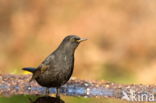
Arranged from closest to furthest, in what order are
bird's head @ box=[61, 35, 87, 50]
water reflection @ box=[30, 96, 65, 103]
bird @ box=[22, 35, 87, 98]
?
1. water reflection @ box=[30, 96, 65, 103]
2. bird @ box=[22, 35, 87, 98]
3. bird's head @ box=[61, 35, 87, 50]

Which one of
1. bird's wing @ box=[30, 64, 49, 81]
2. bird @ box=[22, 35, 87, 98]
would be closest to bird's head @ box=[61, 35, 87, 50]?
bird @ box=[22, 35, 87, 98]

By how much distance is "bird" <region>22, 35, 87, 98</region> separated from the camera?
829 cm

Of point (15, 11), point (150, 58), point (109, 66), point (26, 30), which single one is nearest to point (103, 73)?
point (109, 66)

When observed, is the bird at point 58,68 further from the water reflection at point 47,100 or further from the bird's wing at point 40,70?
the water reflection at point 47,100

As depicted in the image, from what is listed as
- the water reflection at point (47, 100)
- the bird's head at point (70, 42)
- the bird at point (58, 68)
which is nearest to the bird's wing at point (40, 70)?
the bird at point (58, 68)

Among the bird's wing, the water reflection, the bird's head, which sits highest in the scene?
the bird's head

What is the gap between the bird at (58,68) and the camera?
8.29 meters

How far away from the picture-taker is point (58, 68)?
27.3ft

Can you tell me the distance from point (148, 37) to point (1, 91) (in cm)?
672

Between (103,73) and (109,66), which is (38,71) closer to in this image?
(103,73)

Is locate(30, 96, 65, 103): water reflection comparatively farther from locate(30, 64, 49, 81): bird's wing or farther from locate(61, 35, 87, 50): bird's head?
locate(61, 35, 87, 50): bird's head

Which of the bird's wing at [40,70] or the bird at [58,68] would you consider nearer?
the bird at [58,68]

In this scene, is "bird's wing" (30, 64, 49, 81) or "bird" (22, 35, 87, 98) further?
"bird's wing" (30, 64, 49, 81)

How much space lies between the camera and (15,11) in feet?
51.0
